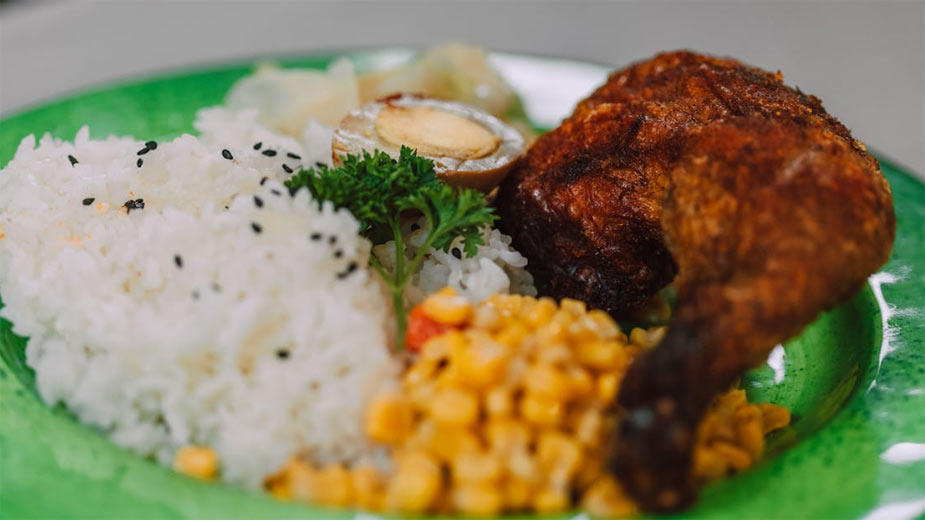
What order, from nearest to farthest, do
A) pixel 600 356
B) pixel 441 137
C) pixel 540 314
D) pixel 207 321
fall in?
pixel 600 356 → pixel 207 321 → pixel 540 314 → pixel 441 137

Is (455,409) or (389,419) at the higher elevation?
(455,409)

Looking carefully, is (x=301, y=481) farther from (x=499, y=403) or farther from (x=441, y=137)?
(x=441, y=137)

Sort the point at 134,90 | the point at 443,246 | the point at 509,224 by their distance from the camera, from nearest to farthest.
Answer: the point at 443,246 < the point at 509,224 < the point at 134,90

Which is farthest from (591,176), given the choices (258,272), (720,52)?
(720,52)

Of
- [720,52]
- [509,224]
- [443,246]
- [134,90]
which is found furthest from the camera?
Result: [720,52]

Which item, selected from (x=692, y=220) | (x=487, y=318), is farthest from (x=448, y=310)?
(x=692, y=220)

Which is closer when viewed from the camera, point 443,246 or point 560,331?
point 560,331

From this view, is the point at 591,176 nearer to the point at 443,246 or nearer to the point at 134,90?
the point at 443,246
